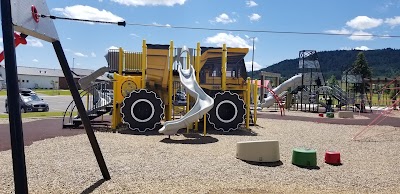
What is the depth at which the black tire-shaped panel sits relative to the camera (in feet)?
48.8

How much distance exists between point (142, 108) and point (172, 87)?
63.0 inches

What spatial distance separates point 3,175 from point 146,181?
2560 mm

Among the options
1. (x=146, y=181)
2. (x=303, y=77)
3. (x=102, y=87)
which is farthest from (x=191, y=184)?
(x=303, y=77)

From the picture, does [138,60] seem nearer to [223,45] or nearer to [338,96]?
[223,45]

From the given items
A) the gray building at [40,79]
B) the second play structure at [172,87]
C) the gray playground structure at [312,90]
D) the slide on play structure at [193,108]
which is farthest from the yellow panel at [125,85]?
the gray building at [40,79]

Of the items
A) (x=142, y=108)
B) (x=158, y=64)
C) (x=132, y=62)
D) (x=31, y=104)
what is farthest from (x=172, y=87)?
(x=31, y=104)

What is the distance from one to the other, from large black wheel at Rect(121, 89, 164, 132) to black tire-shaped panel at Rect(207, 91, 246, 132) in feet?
6.56

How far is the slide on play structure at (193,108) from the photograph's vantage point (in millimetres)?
11984

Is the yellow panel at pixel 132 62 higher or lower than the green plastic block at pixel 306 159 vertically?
higher

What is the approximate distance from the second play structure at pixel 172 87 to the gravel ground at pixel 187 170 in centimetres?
267

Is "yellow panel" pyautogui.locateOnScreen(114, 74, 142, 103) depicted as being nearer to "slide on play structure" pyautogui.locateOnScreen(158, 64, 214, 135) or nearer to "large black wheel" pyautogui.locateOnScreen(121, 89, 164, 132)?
"large black wheel" pyautogui.locateOnScreen(121, 89, 164, 132)

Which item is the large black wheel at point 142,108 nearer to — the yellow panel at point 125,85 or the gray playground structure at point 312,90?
the yellow panel at point 125,85

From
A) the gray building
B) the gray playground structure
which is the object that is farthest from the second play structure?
the gray building

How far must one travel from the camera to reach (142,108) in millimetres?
14695
